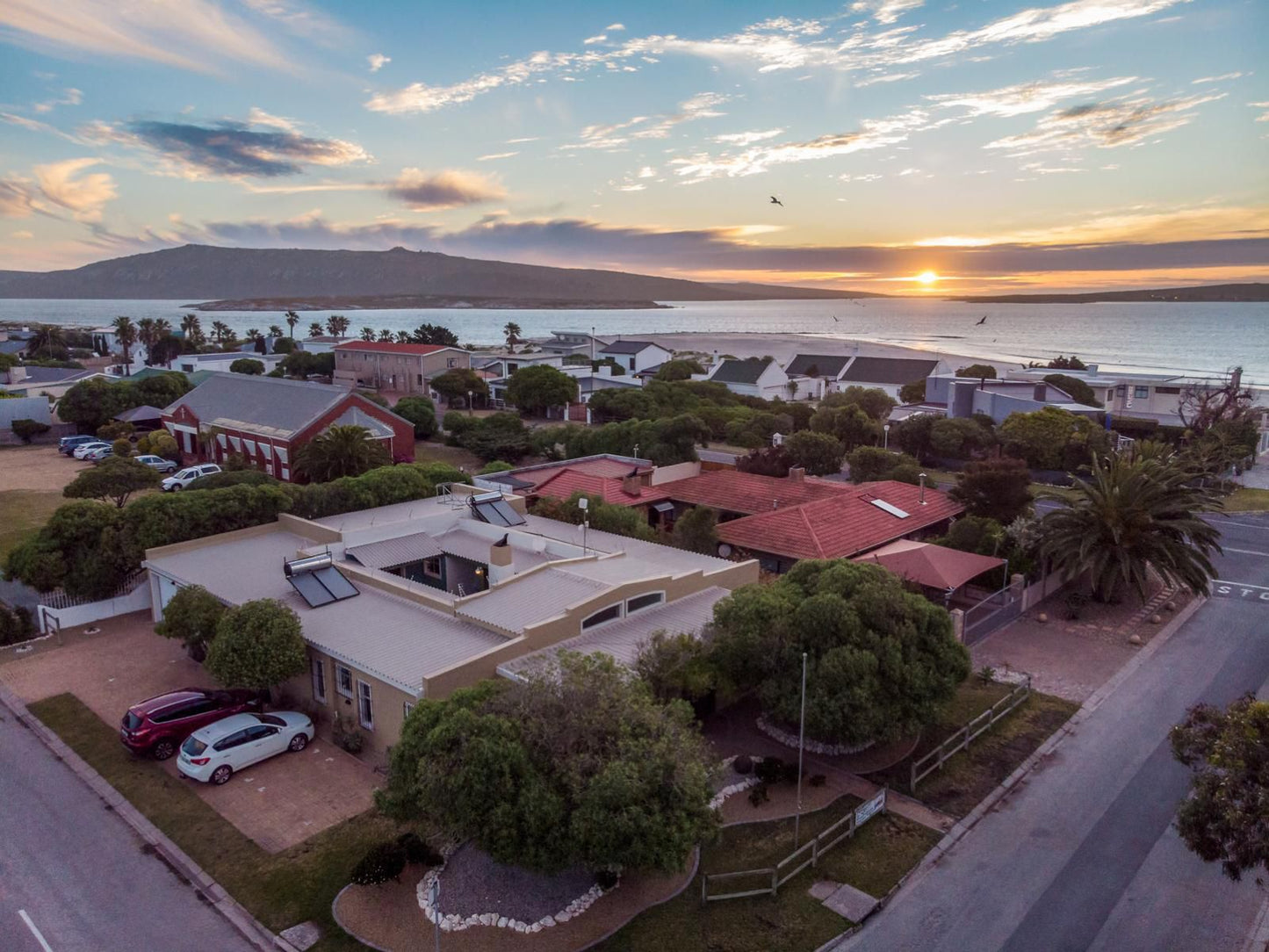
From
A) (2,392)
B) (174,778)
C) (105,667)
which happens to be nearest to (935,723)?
(174,778)

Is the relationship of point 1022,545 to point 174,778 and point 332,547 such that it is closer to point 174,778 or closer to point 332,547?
point 332,547

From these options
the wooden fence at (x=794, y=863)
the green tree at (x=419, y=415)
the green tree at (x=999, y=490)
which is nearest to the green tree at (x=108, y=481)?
the green tree at (x=419, y=415)

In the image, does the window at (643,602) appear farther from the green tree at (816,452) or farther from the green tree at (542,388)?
the green tree at (542,388)

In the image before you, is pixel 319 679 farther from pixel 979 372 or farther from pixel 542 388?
pixel 979 372

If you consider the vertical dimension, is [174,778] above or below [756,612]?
below

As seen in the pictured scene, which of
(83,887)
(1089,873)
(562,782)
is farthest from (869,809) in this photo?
(83,887)
